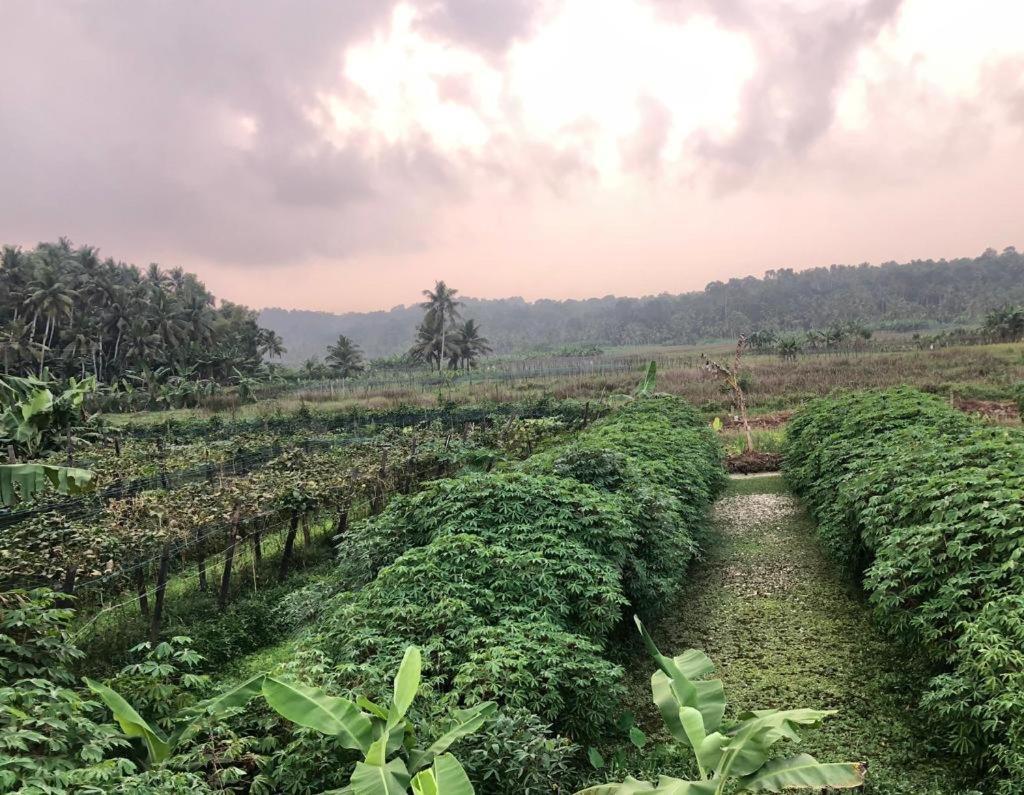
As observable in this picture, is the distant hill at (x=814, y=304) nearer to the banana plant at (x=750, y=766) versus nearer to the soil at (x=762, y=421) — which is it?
the soil at (x=762, y=421)

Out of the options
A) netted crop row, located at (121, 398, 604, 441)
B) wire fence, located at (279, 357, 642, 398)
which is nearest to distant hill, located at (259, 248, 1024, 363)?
wire fence, located at (279, 357, 642, 398)

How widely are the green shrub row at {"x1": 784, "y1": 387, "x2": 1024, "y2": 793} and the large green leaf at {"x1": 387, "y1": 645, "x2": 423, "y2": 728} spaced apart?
2.95m

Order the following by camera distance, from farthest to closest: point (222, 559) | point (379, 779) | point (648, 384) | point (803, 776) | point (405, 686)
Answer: point (648, 384)
point (222, 559)
point (405, 686)
point (803, 776)
point (379, 779)

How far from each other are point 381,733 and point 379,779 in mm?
326

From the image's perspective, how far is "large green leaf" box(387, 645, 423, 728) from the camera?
106 inches

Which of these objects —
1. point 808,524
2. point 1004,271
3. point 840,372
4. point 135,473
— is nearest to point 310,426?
point 135,473

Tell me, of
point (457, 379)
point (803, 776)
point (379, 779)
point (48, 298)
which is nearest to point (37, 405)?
point (379, 779)

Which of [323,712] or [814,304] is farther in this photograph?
[814,304]

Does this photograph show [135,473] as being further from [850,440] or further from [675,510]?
[850,440]

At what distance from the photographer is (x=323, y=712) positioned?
2.65 meters

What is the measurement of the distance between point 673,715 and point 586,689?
0.84 meters

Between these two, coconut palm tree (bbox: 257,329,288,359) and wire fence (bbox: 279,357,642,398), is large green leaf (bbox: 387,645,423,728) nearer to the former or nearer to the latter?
wire fence (bbox: 279,357,642,398)

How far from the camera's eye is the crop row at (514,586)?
3596 millimetres

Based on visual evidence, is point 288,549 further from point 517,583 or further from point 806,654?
point 806,654
